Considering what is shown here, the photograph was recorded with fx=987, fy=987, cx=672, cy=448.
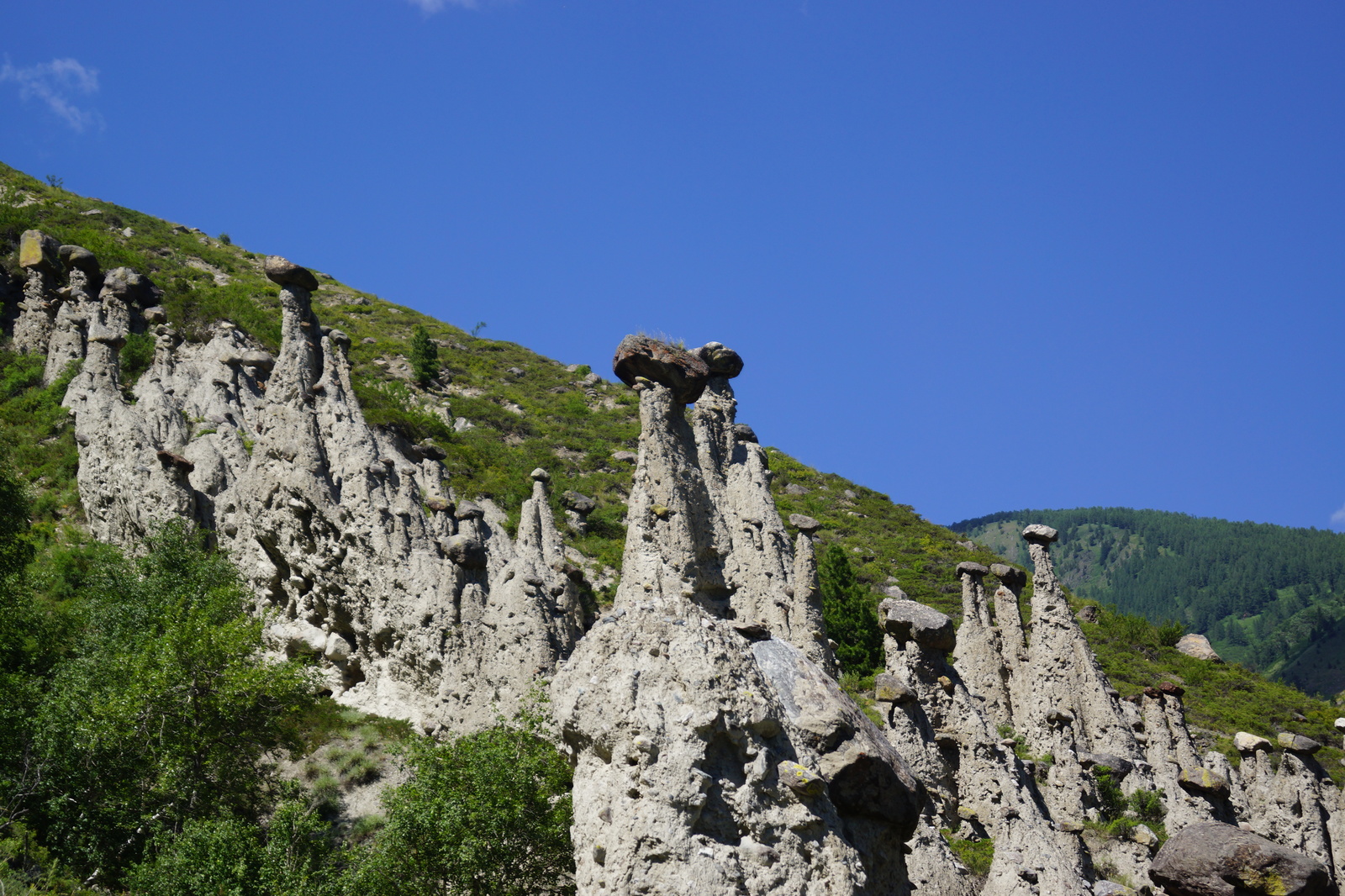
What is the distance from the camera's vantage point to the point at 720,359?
2602 cm

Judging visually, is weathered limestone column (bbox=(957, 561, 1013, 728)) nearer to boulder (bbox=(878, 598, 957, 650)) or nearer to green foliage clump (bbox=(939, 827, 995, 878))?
boulder (bbox=(878, 598, 957, 650))

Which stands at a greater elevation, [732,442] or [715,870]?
[732,442]

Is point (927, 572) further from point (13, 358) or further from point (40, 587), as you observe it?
point (13, 358)

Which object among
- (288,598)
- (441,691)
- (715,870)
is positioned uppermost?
(288,598)

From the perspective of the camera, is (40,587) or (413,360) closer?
(40,587)

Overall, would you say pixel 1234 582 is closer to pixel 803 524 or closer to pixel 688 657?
pixel 803 524

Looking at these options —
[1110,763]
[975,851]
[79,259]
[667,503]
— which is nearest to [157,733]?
[667,503]

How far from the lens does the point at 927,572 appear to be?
157 feet

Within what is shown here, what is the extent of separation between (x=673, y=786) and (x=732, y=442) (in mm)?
17211

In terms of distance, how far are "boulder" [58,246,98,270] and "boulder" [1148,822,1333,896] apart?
1726 inches

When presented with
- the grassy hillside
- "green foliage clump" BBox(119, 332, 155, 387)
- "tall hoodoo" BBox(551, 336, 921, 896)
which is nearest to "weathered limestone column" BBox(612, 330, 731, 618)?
"tall hoodoo" BBox(551, 336, 921, 896)

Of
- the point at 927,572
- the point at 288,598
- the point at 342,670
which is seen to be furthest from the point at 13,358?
the point at 927,572

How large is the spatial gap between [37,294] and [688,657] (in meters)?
43.7

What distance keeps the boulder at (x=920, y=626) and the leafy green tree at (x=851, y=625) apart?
49.8 ft
